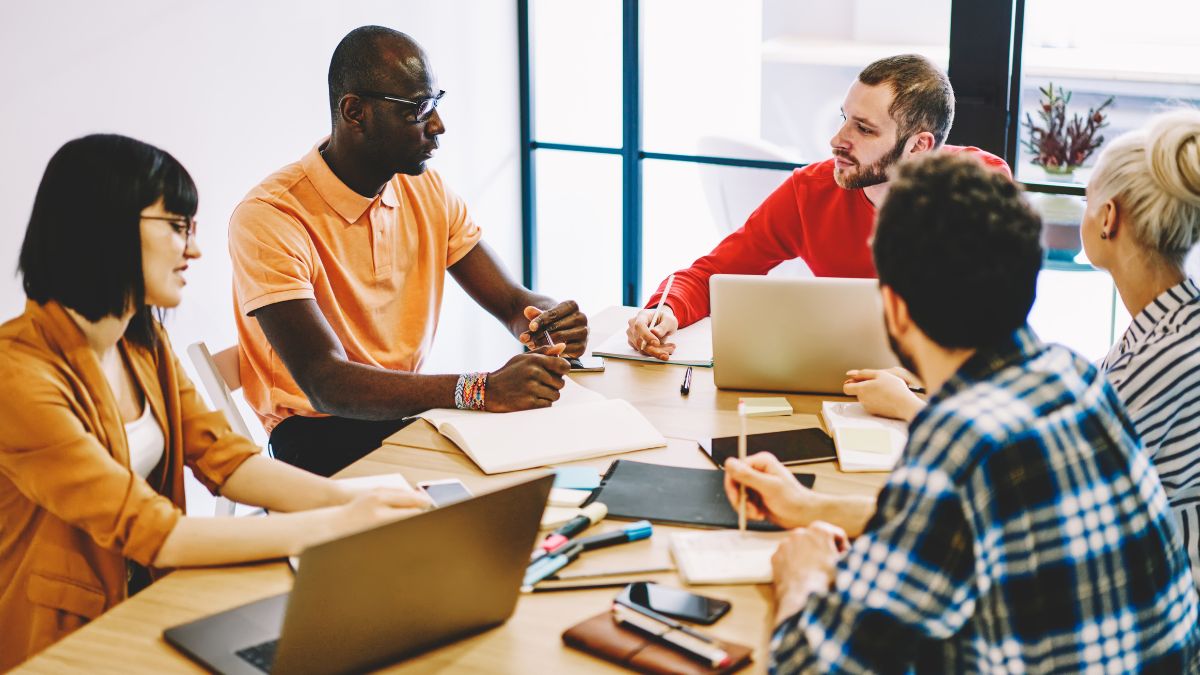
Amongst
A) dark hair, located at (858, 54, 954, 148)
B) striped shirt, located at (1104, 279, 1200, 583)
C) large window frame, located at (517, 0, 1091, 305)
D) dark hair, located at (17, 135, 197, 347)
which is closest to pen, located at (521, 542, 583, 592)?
dark hair, located at (17, 135, 197, 347)

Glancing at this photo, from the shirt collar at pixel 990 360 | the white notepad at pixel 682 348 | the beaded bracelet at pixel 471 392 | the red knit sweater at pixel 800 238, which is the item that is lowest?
the white notepad at pixel 682 348

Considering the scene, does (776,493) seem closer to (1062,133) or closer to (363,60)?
(363,60)

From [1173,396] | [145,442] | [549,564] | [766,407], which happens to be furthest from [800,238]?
[145,442]

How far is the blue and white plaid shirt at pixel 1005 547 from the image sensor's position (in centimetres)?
106

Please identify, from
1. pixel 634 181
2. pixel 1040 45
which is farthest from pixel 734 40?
pixel 1040 45

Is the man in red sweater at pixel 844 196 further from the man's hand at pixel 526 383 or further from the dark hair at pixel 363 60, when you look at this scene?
the dark hair at pixel 363 60

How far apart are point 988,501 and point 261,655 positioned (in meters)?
0.78

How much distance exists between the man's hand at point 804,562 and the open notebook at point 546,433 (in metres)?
0.49

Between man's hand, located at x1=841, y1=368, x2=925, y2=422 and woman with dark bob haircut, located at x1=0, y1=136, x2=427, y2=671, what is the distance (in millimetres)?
866

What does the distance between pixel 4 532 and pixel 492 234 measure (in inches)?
107

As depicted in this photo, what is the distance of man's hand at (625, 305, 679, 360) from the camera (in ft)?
7.79

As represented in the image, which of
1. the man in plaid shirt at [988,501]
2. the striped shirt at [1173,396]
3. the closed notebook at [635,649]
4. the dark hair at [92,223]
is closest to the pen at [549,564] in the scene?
the closed notebook at [635,649]

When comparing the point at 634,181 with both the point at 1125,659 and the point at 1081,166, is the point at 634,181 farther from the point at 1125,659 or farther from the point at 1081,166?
the point at 1125,659

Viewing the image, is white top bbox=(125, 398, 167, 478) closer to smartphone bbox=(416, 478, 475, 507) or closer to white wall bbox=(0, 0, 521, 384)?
smartphone bbox=(416, 478, 475, 507)
